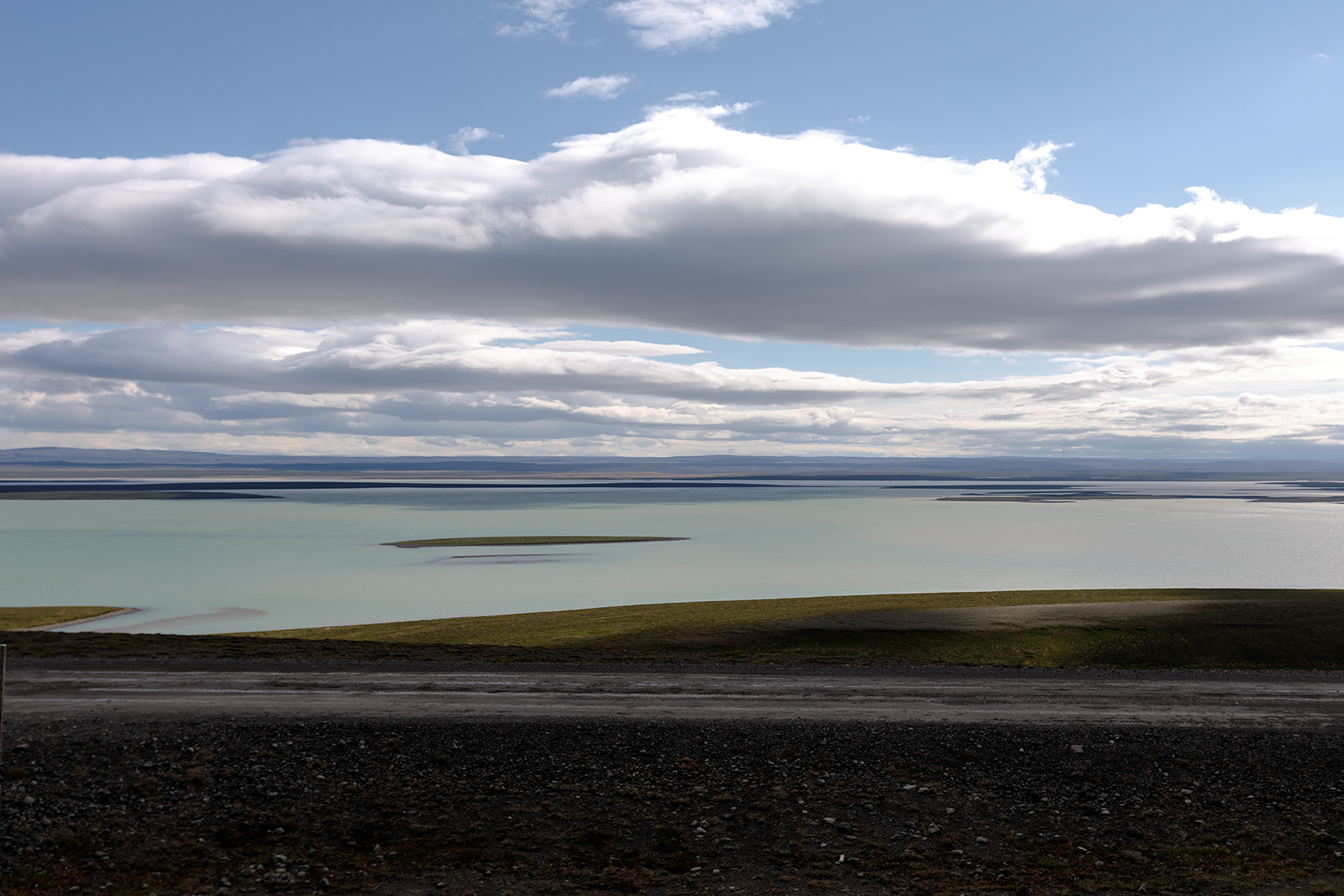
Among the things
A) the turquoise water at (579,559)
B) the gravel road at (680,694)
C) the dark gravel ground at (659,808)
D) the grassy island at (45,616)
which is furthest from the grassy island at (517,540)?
the dark gravel ground at (659,808)

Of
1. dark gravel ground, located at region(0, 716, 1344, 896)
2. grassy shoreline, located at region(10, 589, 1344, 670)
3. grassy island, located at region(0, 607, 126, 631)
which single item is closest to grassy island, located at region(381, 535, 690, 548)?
grassy island, located at region(0, 607, 126, 631)

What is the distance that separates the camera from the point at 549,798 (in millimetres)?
14289

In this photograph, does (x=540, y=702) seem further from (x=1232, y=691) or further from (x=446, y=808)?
(x=1232, y=691)

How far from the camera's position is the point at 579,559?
280ft

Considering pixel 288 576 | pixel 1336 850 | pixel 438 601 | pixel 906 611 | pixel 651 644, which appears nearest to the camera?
pixel 1336 850

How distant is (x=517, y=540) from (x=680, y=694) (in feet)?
281

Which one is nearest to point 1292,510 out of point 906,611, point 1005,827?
point 906,611

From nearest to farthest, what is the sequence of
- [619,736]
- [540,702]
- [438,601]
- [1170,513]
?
[619,736] → [540,702] → [438,601] → [1170,513]

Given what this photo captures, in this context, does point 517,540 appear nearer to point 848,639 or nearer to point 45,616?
point 45,616

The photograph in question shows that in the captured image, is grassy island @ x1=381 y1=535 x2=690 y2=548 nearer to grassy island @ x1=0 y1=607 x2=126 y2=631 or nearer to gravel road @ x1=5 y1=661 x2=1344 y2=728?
grassy island @ x1=0 y1=607 x2=126 y2=631

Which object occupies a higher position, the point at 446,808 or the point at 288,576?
the point at 446,808

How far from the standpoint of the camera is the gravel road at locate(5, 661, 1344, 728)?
17812 millimetres

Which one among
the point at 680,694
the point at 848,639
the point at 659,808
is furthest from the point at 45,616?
the point at 659,808

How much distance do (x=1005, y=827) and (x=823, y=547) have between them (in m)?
83.8
